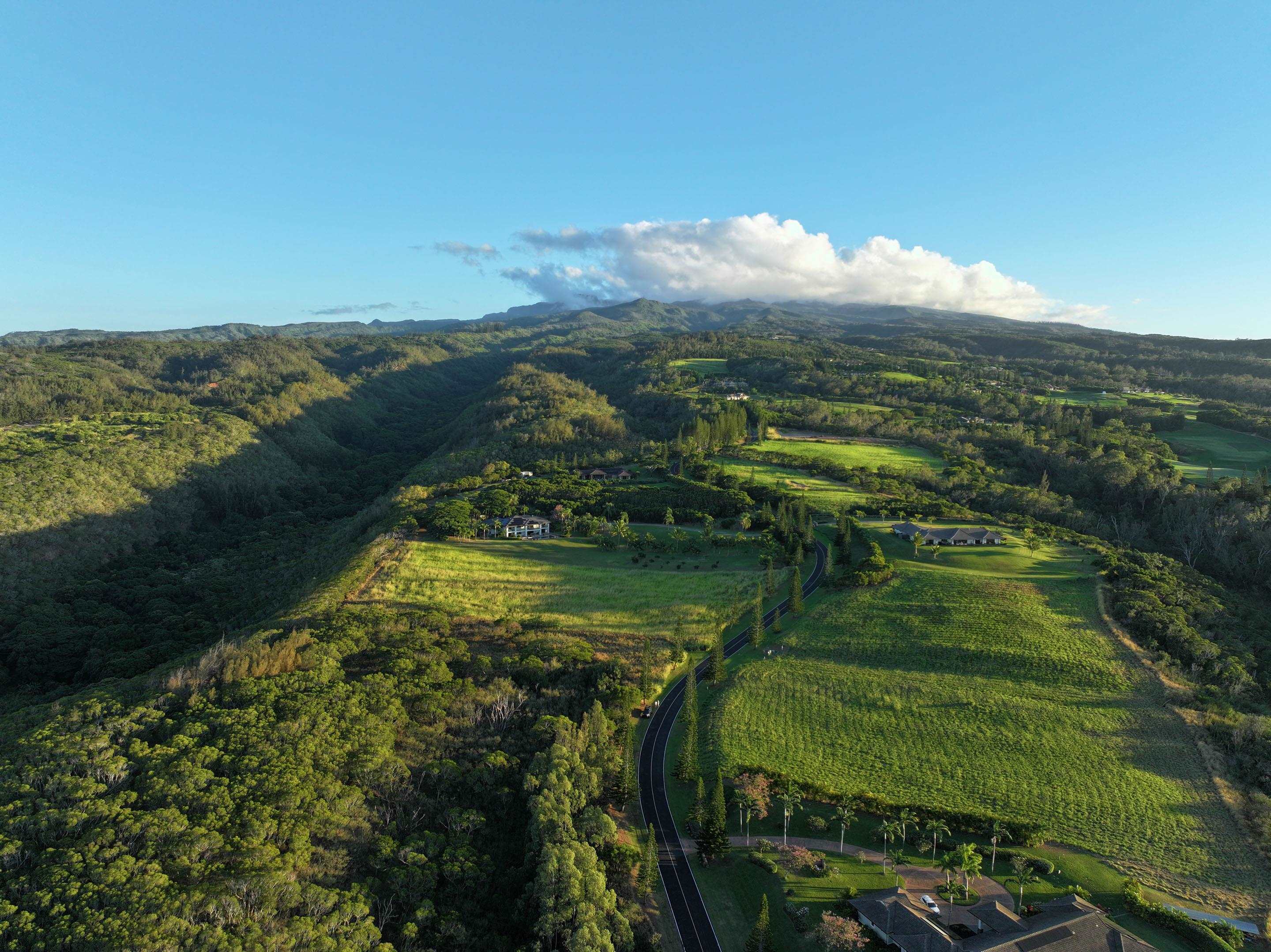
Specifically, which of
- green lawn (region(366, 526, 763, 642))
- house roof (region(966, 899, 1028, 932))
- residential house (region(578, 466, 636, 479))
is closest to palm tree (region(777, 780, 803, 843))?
house roof (region(966, 899, 1028, 932))

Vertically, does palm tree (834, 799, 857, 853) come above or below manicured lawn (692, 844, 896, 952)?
above

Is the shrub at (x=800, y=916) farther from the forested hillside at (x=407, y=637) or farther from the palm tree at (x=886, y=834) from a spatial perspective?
the forested hillside at (x=407, y=637)

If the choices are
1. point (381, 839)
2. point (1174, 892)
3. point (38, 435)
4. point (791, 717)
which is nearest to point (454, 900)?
point (381, 839)

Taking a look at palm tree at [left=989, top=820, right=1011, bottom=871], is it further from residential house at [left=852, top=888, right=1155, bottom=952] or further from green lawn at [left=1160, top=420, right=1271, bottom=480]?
green lawn at [left=1160, top=420, right=1271, bottom=480]

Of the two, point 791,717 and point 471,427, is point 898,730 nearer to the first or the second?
point 791,717

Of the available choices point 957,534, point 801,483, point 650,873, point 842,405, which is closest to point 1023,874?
point 650,873

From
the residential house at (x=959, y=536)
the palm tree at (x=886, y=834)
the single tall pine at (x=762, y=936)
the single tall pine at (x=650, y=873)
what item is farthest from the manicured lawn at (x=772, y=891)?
the residential house at (x=959, y=536)
